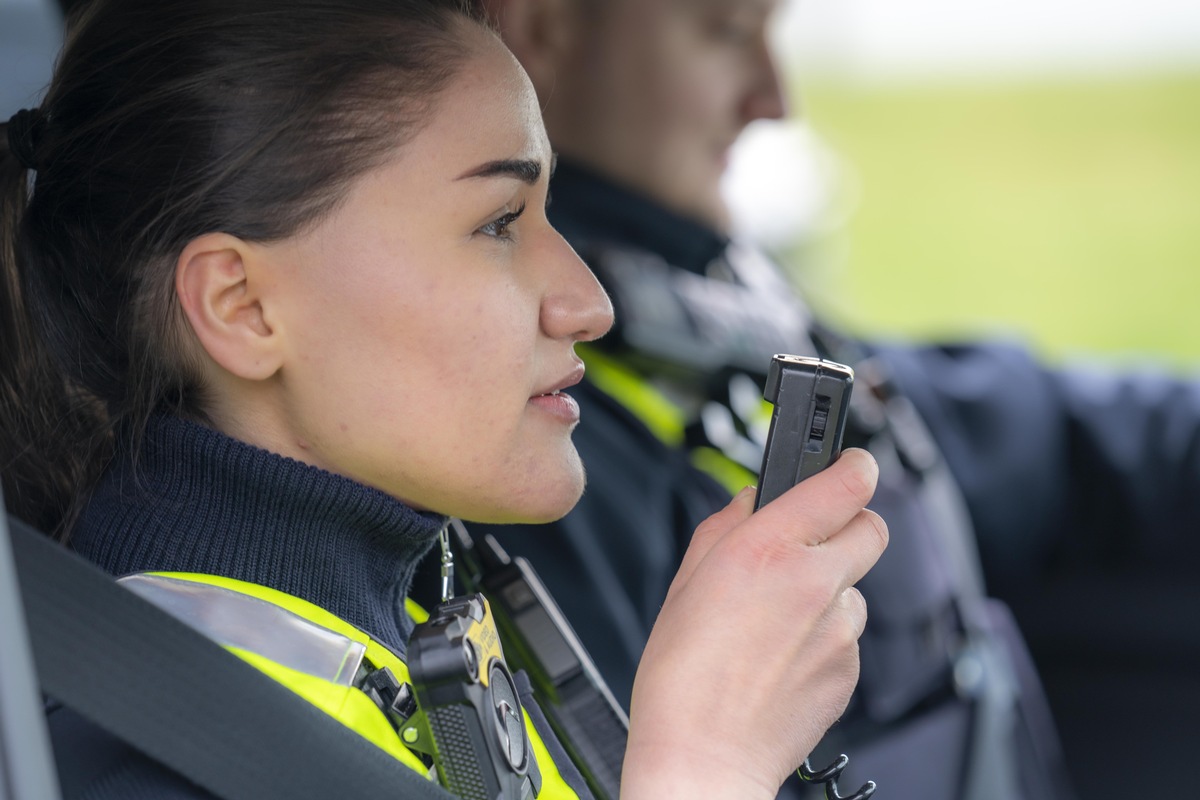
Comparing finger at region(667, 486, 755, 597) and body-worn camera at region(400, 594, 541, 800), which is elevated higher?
finger at region(667, 486, 755, 597)

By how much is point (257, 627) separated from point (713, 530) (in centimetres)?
31

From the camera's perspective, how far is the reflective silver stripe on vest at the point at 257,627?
91 centimetres

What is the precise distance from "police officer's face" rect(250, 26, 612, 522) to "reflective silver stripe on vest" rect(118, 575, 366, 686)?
13 centimetres

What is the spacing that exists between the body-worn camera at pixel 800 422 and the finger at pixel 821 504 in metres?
0.02

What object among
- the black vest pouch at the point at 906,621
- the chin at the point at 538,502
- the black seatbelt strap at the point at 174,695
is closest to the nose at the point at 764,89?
the black vest pouch at the point at 906,621

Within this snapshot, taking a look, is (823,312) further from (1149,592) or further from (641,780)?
(641,780)

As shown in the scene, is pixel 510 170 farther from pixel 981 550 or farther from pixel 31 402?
pixel 981 550

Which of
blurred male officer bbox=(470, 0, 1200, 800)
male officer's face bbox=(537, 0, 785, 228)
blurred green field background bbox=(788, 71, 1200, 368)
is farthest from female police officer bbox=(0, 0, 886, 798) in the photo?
blurred green field background bbox=(788, 71, 1200, 368)

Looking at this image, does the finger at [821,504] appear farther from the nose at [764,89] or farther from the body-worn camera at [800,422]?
the nose at [764,89]

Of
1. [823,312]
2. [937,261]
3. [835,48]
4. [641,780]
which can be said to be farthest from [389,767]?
[937,261]

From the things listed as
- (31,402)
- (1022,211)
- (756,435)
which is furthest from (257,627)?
(1022,211)

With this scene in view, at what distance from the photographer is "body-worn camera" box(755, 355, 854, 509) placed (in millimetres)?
956

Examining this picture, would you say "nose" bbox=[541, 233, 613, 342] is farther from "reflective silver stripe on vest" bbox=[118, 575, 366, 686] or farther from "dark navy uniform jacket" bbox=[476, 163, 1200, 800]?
"dark navy uniform jacket" bbox=[476, 163, 1200, 800]

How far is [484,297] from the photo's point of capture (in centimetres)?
99
